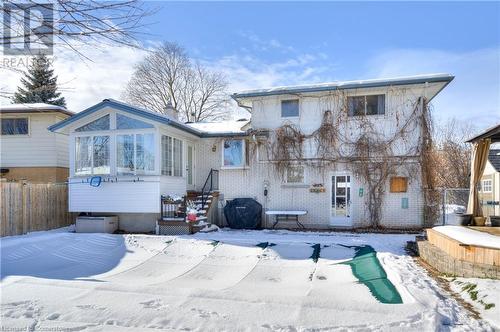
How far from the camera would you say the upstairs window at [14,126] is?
1694 cm

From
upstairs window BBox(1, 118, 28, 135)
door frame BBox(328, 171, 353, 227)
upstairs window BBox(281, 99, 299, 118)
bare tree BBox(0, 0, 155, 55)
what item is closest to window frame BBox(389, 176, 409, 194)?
door frame BBox(328, 171, 353, 227)

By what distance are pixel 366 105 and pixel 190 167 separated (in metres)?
7.63

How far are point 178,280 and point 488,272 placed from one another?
5.79 meters

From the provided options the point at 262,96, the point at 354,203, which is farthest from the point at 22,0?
the point at 354,203

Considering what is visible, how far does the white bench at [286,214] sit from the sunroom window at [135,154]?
4.88 meters

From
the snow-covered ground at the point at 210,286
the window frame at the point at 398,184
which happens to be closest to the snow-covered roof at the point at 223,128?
the snow-covered ground at the point at 210,286

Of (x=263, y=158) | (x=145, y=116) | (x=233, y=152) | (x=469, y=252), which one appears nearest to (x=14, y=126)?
(x=145, y=116)

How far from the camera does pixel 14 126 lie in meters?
17.0

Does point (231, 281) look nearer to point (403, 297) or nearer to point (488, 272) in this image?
point (403, 297)

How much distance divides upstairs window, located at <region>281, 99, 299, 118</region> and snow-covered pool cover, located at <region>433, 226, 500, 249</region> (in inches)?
293

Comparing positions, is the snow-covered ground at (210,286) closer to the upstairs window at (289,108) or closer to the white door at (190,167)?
the white door at (190,167)

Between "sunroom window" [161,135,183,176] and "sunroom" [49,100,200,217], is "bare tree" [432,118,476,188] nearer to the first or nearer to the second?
"sunroom window" [161,135,183,176]

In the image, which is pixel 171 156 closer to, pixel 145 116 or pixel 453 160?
pixel 145 116

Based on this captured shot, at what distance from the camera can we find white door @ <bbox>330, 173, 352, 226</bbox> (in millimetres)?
13781
